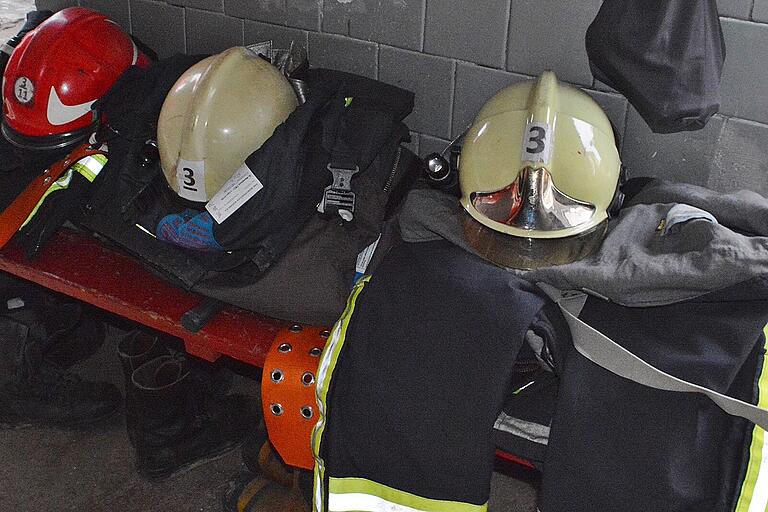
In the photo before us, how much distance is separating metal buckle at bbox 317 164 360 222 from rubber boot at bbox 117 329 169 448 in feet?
2.29

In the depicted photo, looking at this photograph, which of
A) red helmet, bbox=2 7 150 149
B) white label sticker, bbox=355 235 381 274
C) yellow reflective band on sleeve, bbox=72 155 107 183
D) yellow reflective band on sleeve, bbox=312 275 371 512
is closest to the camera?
yellow reflective band on sleeve, bbox=312 275 371 512

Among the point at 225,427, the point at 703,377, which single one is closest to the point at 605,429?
the point at 703,377

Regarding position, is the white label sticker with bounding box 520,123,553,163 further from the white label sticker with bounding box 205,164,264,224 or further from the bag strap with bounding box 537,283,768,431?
the white label sticker with bounding box 205,164,264,224

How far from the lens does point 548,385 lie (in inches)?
56.4

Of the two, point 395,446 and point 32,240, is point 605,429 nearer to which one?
point 395,446

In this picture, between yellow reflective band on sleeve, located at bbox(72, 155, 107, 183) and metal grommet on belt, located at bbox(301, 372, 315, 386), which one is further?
yellow reflective band on sleeve, located at bbox(72, 155, 107, 183)

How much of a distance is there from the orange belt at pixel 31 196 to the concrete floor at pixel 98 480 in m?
0.58

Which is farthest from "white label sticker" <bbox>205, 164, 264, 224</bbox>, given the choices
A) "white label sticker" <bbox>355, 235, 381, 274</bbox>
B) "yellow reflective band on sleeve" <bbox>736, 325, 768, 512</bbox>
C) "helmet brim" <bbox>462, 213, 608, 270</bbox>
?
"yellow reflective band on sleeve" <bbox>736, 325, 768, 512</bbox>

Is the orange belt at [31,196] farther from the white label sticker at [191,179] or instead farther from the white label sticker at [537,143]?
the white label sticker at [537,143]

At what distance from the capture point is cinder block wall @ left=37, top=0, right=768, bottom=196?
1797mm

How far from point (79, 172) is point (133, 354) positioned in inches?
19.7

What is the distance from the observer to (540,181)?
153 cm

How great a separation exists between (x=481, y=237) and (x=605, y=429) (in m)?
0.46

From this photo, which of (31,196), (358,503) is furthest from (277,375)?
(31,196)
